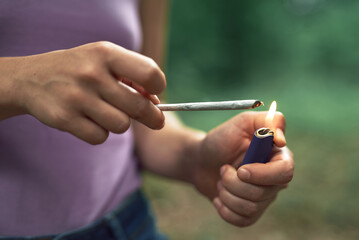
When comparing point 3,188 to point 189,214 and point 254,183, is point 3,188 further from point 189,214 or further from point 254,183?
point 189,214

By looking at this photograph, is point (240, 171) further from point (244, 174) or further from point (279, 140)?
point (279, 140)

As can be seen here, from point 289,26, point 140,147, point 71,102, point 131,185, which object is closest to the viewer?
point 71,102

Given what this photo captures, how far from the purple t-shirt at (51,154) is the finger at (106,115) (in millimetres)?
372

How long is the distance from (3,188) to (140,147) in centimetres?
48

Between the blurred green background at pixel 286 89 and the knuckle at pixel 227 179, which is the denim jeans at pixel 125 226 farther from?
the blurred green background at pixel 286 89

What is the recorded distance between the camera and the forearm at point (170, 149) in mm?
1026

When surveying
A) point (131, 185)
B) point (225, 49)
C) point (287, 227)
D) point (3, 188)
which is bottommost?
point (225, 49)

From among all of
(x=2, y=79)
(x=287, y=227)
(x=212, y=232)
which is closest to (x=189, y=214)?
(x=212, y=232)

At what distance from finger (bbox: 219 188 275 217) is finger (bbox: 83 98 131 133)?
14.0 inches

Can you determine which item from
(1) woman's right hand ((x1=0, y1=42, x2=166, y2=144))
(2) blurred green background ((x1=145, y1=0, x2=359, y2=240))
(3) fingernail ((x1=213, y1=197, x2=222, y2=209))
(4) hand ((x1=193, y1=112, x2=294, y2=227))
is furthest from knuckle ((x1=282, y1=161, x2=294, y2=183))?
(2) blurred green background ((x1=145, y1=0, x2=359, y2=240))

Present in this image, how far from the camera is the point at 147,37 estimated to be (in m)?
1.28

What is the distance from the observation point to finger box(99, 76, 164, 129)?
0.56 m

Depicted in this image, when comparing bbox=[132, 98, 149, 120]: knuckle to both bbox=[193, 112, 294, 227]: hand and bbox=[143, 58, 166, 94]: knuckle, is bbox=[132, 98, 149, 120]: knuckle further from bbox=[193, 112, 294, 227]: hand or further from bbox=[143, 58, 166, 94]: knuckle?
bbox=[193, 112, 294, 227]: hand

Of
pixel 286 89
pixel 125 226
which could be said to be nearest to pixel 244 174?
pixel 125 226
